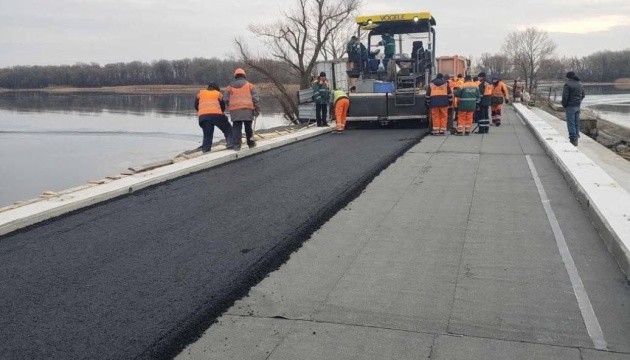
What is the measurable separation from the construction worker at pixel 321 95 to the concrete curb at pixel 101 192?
5.26 m

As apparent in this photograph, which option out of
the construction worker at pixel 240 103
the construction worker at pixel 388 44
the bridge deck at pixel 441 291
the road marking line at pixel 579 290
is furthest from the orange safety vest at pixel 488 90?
the road marking line at pixel 579 290

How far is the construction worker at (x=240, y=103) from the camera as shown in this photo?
10961 mm

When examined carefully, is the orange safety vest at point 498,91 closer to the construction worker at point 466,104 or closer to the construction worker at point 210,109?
the construction worker at point 466,104

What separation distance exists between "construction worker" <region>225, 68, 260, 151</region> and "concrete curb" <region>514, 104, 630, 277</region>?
5.56m

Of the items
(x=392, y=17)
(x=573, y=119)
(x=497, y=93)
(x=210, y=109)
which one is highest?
(x=392, y=17)

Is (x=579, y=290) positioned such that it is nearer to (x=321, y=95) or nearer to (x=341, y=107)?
(x=341, y=107)

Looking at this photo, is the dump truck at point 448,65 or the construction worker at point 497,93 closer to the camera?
the construction worker at point 497,93

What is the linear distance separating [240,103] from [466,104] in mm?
6061

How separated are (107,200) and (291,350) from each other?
4.46m

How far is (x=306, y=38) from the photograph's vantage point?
33312mm

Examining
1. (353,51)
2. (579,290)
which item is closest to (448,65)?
(353,51)

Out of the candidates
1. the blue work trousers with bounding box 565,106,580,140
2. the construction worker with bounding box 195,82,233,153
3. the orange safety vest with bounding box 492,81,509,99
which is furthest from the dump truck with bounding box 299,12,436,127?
the construction worker with bounding box 195,82,233,153

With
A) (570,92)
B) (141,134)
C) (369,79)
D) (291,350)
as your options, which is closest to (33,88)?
(141,134)

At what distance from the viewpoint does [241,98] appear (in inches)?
433
